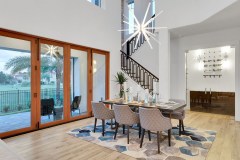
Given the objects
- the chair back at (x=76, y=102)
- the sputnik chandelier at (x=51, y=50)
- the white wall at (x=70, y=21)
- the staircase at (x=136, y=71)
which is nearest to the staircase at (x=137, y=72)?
the staircase at (x=136, y=71)

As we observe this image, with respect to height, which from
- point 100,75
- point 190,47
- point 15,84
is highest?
point 190,47

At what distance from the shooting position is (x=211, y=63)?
7.41 metres

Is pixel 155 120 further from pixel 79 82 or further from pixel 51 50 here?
pixel 51 50

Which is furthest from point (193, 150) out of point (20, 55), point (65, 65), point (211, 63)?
point (211, 63)

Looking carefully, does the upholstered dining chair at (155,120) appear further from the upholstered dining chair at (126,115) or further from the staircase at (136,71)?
the staircase at (136,71)

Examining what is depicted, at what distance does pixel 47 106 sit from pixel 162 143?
3382mm

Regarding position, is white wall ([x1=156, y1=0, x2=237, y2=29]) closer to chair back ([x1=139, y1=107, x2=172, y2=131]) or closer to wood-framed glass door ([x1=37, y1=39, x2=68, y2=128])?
chair back ([x1=139, y1=107, x2=172, y2=131])

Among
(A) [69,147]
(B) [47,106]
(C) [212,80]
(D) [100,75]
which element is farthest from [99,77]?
(C) [212,80]

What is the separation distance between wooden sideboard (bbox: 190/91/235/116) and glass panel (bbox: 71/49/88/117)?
478 cm

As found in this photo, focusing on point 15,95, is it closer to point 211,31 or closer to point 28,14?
point 28,14

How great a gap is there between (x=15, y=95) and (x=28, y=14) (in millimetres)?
2116

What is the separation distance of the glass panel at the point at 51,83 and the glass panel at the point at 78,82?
1.51 ft

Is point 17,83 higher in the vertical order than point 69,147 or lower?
higher

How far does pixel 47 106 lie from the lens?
4.78 m
